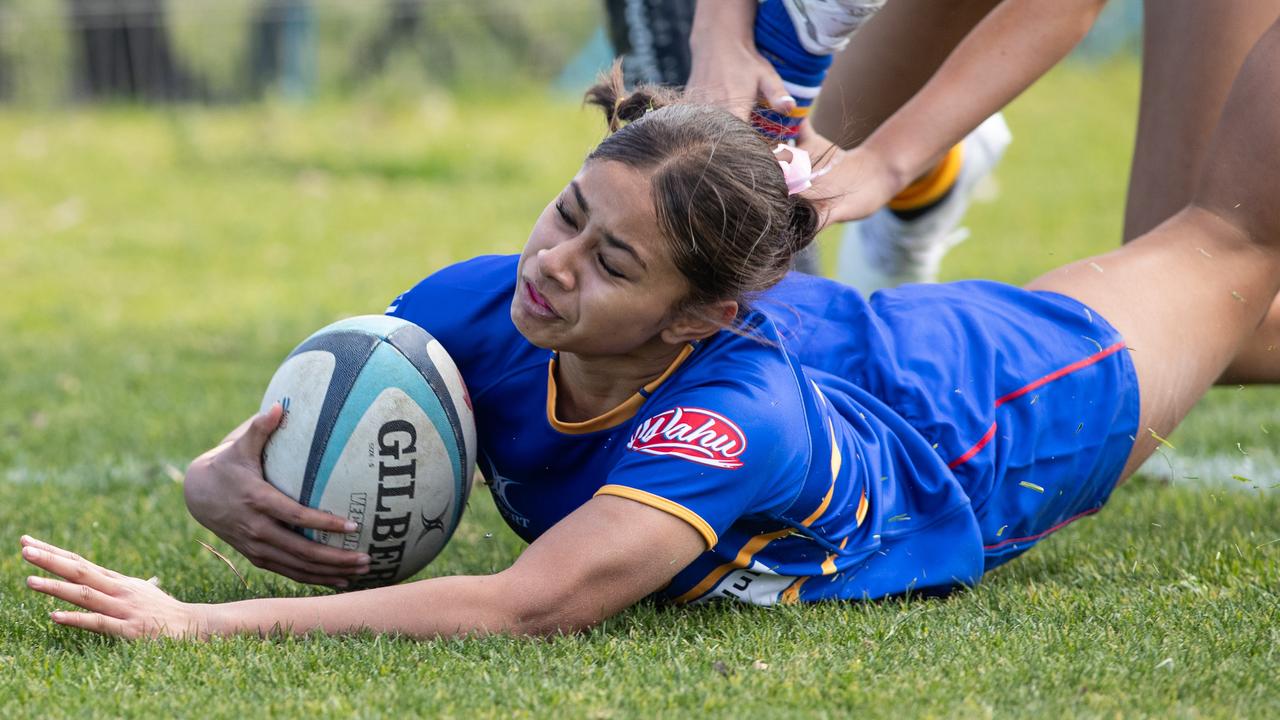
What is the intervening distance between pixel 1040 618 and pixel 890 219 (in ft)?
7.79

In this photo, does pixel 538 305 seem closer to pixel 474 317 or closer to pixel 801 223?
pixel 474 317

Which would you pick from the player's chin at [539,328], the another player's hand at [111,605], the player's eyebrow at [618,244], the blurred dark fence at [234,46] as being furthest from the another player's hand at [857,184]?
the blurred dark fence at [234,46]

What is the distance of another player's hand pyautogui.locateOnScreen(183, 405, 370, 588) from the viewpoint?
10.1 feet

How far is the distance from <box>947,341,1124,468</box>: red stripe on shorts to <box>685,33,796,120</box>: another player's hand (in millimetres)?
902

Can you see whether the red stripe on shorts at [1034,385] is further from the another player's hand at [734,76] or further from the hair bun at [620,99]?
the hair bun at [620,99]

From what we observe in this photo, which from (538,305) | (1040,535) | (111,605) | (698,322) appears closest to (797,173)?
(698,322)

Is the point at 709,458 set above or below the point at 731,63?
below

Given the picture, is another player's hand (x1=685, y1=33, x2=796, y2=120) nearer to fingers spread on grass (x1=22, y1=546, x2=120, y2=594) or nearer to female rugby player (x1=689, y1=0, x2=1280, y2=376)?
female rugby player (x1=689, y1=0, x2=1280, y2=376)

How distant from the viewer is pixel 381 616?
2.84 m

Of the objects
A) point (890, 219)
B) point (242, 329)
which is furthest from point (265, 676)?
point (242, 329)

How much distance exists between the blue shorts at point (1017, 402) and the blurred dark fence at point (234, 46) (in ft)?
36.3

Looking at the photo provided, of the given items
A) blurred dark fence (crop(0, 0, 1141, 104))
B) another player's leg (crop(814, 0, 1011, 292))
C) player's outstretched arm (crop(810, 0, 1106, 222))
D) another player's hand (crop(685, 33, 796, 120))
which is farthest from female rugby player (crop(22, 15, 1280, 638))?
blurred dark fence (crop(0, 0, 1141, 104))

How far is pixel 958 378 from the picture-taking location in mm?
3445

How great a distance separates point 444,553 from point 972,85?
181 centimetres
